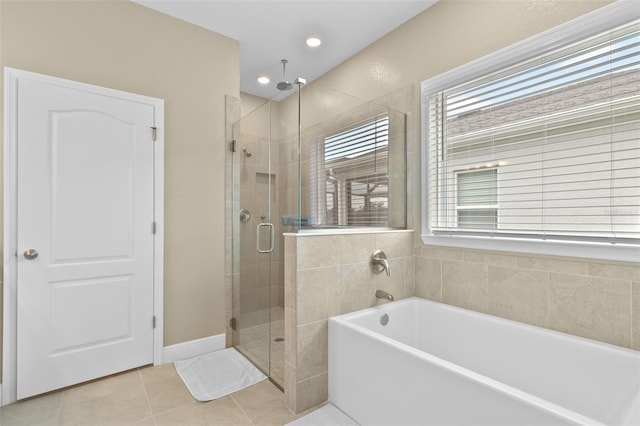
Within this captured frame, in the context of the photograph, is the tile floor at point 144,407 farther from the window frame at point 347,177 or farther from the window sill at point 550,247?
the window sill at point 550,247

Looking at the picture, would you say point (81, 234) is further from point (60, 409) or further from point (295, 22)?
point (295, 22)

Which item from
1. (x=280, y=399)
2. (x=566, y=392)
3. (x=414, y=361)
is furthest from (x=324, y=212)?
(x=566, y=392)

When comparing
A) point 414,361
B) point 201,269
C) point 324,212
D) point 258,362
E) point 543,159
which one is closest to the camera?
point 414,361

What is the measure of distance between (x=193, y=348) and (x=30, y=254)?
1.32 m

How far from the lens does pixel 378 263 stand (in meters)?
2.18

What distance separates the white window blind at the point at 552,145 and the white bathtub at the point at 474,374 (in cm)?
59

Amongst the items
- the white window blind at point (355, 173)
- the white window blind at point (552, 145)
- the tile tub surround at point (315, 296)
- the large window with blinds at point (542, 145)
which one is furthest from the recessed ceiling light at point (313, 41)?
the tile tub surround at point (315, 296)

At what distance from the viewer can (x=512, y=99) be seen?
1935 mm

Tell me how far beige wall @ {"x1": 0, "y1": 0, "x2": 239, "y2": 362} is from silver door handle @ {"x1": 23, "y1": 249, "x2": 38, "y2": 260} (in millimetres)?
788

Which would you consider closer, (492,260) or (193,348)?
(492,260)

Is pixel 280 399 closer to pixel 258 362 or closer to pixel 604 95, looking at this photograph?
pixel 258 362

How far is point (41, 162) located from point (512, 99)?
9.92 feet

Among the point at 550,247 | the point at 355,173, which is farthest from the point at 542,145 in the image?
the point at 355,173

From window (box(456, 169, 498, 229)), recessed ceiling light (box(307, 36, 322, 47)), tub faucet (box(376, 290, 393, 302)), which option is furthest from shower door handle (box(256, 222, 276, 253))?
recessed ceiling light (box(307, 36, 322, 47))
